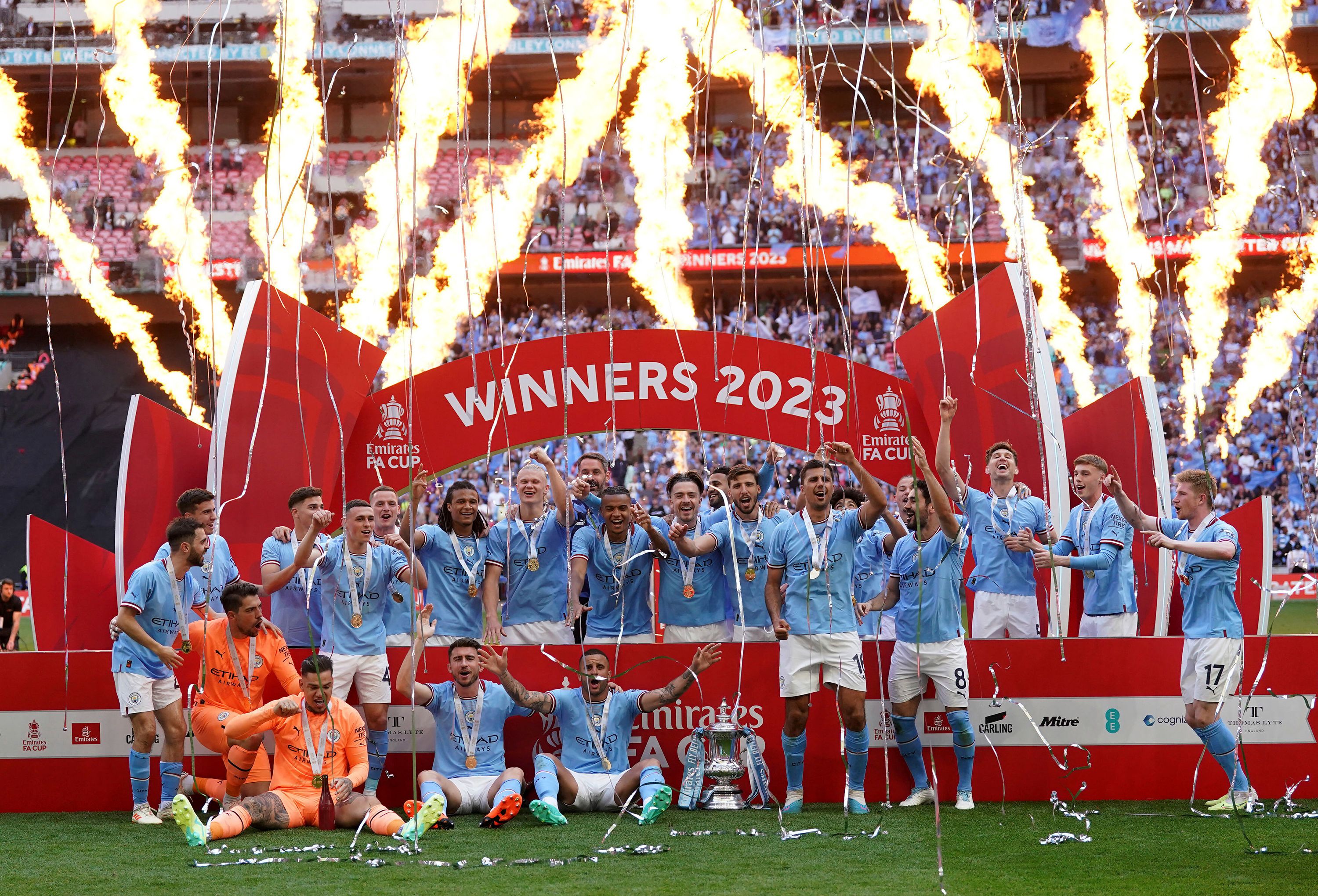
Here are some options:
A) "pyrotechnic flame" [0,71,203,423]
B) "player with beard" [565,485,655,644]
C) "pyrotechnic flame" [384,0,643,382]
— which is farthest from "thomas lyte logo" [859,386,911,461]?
"pyrotechnic flame" [0,71,203,423]

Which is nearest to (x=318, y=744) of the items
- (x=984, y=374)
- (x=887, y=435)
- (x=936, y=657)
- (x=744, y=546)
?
(x=744, y=546)

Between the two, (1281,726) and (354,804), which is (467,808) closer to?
(354,804)

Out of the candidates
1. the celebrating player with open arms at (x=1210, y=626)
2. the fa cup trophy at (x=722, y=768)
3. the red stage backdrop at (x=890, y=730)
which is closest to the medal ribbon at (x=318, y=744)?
the red stage backdrop at (x=890, y=730)

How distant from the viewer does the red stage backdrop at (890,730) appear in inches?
293

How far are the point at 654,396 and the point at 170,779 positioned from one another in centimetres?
437

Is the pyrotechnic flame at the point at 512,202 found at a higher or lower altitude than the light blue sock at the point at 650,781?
higher

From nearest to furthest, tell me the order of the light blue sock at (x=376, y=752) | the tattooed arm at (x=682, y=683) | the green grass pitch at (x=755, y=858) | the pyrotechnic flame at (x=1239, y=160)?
the green grass pitch at (x=755, y=858) → the tattooed arm at (x=682, y=683) → the light blue sock at (x=376, y=752) → the pyrotechnic flame at (x=1239, y=160)

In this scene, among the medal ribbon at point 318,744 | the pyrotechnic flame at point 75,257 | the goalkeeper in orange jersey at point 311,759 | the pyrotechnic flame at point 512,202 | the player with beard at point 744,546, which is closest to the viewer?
the goalkeeper in orange jersey at point 311,759

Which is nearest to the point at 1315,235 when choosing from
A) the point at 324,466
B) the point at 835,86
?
the point at 835,86

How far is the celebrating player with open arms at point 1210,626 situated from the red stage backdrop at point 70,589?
23.3 ft

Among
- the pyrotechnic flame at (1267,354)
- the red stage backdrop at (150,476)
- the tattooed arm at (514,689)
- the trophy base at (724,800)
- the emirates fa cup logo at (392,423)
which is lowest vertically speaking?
the trophy base at (724,800)

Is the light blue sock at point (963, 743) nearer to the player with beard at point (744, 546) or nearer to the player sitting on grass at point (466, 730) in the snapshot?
the player with beard at point (744, 546)

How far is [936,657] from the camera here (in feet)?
24.1

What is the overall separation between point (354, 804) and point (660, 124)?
57.5ft
